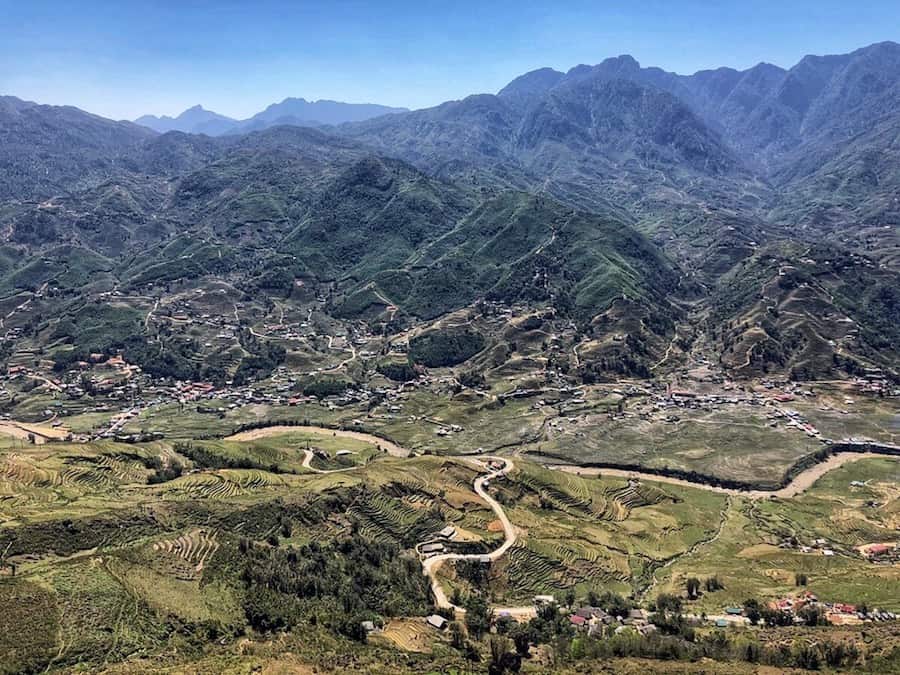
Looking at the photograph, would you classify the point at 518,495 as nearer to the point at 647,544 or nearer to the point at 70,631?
the point at 647,544

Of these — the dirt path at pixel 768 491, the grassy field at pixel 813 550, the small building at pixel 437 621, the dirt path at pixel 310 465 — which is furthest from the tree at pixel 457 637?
the dirt path at pixel 768 491

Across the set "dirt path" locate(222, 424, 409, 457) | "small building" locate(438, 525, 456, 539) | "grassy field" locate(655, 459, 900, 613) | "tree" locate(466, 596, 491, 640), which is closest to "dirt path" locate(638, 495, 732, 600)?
"grassy field" locate(655, 459, 900, 613)

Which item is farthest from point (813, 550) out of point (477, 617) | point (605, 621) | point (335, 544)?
point (335, 544)

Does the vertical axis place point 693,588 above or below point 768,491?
above

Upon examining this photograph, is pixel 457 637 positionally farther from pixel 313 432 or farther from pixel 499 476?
pixel 313 432

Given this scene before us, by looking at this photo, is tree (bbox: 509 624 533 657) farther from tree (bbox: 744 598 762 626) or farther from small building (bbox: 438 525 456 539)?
tree (bbox: 744 598 762 626)

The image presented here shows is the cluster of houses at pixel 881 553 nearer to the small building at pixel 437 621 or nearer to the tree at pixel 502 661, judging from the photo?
the tree at pixel 502 661
